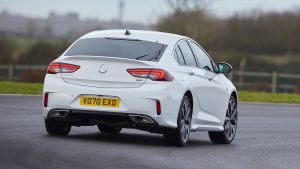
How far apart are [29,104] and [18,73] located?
3152cm

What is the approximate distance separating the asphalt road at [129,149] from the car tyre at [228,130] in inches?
6.2

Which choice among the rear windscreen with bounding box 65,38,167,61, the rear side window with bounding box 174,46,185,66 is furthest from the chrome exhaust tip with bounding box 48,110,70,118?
the rear side window with bounding box 174,46,185,66

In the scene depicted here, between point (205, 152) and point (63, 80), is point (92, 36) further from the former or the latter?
point (205, 152)

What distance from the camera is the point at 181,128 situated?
42.1 ft

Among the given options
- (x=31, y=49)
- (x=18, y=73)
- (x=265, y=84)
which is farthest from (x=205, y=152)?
(x=31, y=49)

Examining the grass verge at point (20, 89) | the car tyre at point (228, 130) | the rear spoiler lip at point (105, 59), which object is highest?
the rear spoiler lip at point (105, 59)

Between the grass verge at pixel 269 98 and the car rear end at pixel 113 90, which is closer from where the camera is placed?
the car rear end at pixel 113 90

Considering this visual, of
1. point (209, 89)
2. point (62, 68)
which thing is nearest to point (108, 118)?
point (62, 68)

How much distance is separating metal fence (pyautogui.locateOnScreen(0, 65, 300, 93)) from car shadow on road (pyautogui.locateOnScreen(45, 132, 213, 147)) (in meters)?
32.5

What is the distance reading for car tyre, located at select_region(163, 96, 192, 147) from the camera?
41.6ft

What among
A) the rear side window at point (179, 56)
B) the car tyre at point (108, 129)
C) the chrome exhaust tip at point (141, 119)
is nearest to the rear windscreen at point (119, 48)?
the rear side window at point (179, 56)

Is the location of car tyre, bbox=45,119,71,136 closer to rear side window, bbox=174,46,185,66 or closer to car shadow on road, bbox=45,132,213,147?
car shadow on road, bbox=45,132,213,147

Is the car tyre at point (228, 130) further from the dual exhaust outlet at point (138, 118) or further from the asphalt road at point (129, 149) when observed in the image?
the dual exhaust outlet at point (138, 118)

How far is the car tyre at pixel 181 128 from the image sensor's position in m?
12.7
